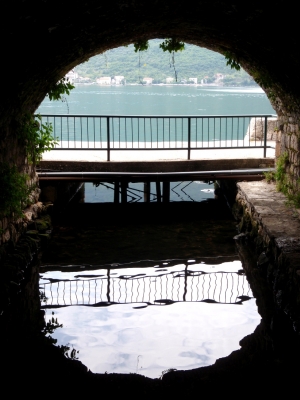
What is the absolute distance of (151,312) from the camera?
6633 millimetres

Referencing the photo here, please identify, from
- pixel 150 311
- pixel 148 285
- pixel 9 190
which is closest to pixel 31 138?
pixel 9 190

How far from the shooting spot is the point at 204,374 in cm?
507

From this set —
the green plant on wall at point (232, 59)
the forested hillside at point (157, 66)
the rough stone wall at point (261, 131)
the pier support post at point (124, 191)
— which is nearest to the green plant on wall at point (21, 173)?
the green plant on wall at point (232, 59)

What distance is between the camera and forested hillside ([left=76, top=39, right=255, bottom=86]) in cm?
3484

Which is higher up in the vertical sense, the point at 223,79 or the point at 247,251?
the point at 223,79

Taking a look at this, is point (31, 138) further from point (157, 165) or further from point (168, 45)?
point (157, 165)

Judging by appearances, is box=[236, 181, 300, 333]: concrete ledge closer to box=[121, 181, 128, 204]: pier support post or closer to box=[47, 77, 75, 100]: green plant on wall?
box=[121, 181, 128, 204]: pier support post

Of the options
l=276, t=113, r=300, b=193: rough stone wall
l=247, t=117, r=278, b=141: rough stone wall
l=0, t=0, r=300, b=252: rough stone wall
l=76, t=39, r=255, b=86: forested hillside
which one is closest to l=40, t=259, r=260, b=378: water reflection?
l=0, t=0, r=300, b=252: rough stone wall

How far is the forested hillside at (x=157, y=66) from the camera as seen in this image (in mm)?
34844

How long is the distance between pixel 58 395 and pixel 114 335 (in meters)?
1.28

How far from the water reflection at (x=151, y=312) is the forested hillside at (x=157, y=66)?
82.6 ft

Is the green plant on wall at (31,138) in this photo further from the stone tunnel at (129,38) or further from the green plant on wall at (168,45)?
the green plant on wall at (168,45)

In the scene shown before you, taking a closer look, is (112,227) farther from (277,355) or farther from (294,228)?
(277,355)

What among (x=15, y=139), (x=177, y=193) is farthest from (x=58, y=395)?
(x=177, y=193)
